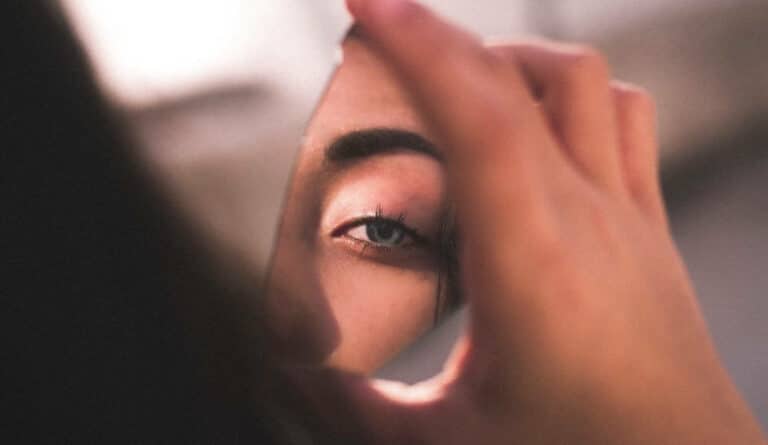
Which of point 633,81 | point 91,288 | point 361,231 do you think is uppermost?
point 633,81

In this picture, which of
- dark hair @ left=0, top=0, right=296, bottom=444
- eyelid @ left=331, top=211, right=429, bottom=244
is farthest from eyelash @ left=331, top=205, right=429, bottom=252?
dark hair @ left=0, top=0, right=296, bottom=444

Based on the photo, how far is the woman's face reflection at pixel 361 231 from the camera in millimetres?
374

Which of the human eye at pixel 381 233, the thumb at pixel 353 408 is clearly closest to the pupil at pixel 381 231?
the human eye at pixel 381 233

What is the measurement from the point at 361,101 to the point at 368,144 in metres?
0.03

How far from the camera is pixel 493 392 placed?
0.36 metres

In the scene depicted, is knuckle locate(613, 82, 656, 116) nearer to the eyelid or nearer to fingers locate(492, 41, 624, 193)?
fingers locate(492, 41, 624, 193)

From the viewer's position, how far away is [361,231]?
452mm

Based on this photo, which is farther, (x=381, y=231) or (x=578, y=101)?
(x=381, y=231)

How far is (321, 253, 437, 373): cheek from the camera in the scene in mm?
419

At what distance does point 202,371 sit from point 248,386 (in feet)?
0.10

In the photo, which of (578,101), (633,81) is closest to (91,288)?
(578,101)

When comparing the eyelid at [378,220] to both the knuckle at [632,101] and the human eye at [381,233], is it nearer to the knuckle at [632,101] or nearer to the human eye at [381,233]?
the human eye at [381,233]

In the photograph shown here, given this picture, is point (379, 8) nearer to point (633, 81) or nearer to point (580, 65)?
point (580, 65)

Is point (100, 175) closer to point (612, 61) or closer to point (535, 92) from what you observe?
point (535, 92)
